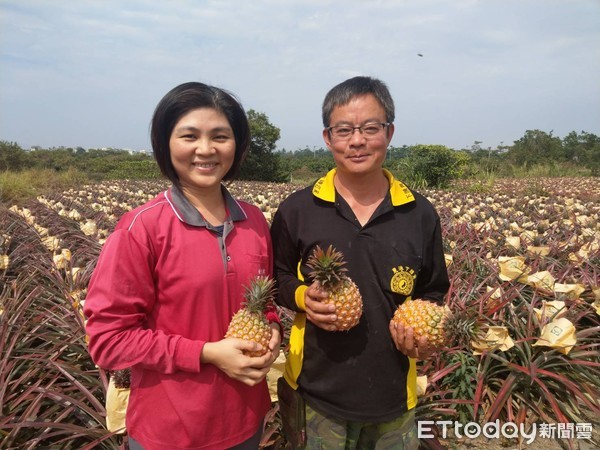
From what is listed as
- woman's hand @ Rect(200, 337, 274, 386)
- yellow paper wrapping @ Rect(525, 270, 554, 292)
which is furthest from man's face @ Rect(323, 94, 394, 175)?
yellow paper wrapping @ Rect(525, 270, 554, 292)

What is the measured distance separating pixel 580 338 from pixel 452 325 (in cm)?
266

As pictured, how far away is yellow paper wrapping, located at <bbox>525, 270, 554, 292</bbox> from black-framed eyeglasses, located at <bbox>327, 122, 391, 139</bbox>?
8.96ft

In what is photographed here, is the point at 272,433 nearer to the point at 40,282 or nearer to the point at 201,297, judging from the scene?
the point at 201,297

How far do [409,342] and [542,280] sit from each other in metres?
2.70

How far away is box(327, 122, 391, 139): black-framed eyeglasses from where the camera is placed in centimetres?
199

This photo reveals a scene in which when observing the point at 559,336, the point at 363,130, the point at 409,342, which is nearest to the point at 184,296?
the point at 409,342

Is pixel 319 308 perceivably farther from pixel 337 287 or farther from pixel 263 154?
pixel 263 154

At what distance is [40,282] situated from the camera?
497cm

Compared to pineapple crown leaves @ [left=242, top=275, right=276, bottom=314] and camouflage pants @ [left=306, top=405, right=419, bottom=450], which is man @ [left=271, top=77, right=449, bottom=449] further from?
pineapple crown leaves @ [left=242, top=275, right=276, bottom=314]

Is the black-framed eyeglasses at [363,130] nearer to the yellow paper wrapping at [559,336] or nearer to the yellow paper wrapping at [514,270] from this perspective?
the yellow paper wrapping at [559,336]

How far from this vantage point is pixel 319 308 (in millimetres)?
1746

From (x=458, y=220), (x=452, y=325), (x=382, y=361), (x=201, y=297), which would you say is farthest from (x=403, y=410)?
(x=458, y=220)

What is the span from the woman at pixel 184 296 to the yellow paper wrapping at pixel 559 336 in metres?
2.59

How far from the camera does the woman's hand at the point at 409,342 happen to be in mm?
1814
